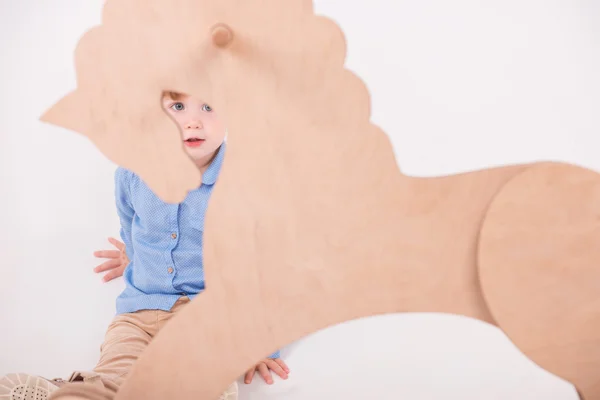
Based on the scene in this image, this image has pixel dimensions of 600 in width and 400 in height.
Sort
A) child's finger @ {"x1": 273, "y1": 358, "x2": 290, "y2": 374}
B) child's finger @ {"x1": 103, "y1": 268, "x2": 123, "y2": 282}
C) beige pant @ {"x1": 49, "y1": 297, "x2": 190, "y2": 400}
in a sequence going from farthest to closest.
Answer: child's finger @ {"x1": 103, "y1": 268, "x2": 123, "y2": 282}, child's finger @ {"x1": 273, "y1": 358, "x2": 290, "y2": 374}, beige pant @ {"x1": 49, "y1": 297, "x2": 190, "y2": 400}

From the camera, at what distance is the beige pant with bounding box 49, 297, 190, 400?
0.68 m

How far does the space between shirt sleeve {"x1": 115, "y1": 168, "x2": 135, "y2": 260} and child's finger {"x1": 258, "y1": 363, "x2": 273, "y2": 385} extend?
13.1 inches

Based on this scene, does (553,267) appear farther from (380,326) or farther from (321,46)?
(380,326)

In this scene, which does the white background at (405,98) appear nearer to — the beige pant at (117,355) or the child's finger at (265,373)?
the beige pant at (117,355)

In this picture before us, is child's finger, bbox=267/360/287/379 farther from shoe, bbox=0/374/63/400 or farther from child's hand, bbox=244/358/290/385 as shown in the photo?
shoe, bbox=0/374/63/400

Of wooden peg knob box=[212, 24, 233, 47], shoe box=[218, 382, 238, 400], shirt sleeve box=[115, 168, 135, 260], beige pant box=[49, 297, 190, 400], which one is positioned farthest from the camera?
shirt sleeve box=[115, 168, 135, 260]

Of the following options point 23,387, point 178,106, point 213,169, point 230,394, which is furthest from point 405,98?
point 23,387

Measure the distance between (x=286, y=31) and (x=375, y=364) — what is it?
560mm

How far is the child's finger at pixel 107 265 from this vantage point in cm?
122

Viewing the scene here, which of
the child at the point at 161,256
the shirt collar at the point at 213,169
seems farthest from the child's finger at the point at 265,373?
the shirt collar at the point at 213,169

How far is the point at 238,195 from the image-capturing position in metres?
0.62

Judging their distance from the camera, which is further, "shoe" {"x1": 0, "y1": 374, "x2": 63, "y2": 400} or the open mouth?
the open mouth

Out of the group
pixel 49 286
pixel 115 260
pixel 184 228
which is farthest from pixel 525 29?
pixel 49 286

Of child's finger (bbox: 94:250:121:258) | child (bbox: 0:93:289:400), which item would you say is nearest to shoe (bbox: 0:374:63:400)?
child (bbox: 0:93:289:400)
